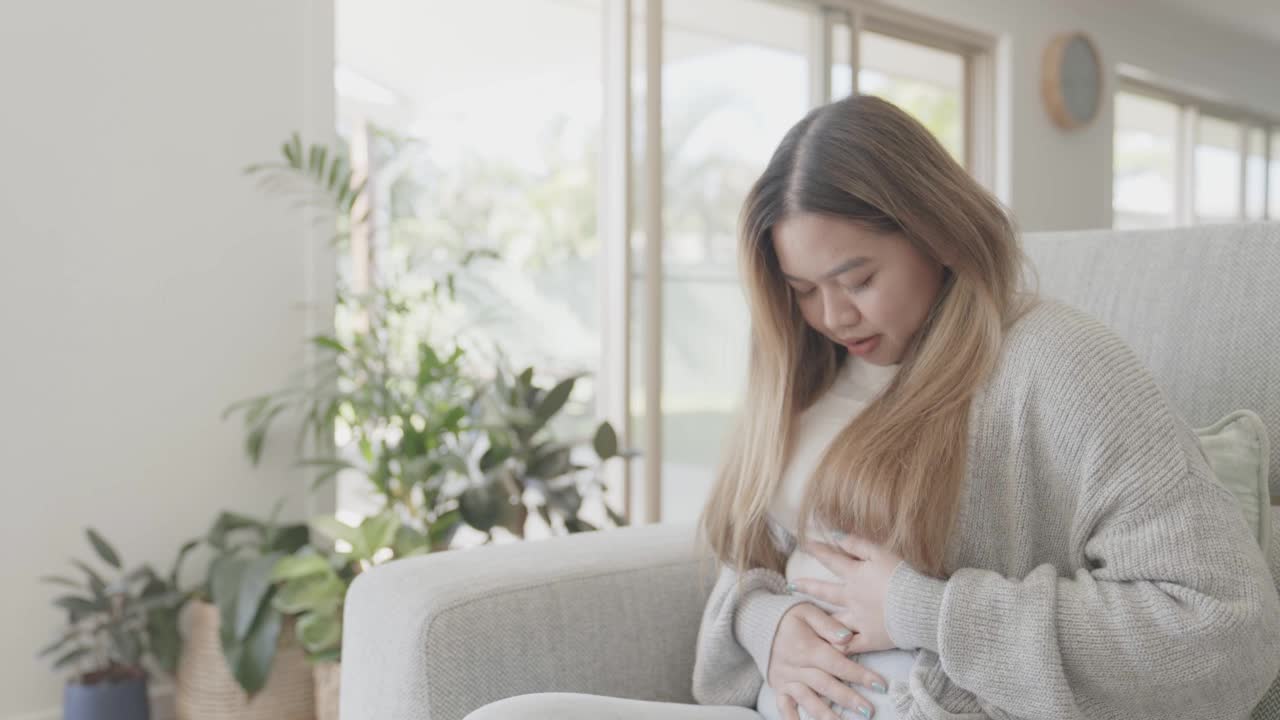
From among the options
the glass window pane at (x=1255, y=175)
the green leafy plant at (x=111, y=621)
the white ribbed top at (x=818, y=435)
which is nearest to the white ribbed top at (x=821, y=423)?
Result: the white ribbed top at (x=818, y=435)

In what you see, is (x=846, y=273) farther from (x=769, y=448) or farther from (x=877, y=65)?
(x=877, y=65)

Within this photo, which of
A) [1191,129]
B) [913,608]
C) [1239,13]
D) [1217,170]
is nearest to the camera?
[913,608]

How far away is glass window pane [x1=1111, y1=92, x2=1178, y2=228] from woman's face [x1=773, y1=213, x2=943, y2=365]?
4474 mm

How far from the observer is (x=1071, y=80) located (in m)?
4.72

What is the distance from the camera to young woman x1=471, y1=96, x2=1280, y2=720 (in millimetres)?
919

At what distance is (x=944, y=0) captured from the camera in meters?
4.05

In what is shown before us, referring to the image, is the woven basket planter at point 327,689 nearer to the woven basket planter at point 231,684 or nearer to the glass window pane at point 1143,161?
the woven basket planter at point 231,684

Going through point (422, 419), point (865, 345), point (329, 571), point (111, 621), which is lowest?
point (111, 621)

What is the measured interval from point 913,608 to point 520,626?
424 millimetres

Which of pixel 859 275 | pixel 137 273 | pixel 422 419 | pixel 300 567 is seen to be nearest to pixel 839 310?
pixel 859 275

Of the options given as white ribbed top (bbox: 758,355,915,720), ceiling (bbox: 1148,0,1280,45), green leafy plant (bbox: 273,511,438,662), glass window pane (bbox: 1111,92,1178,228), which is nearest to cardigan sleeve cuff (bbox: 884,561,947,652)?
white ribbed top (bbox: 758,355,915,720)

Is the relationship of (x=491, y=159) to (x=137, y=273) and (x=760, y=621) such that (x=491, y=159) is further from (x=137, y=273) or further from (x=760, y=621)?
(x=760, y=621)

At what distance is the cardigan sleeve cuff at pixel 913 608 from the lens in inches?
38.2

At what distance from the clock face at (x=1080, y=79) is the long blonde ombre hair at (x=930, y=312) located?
3961 millimetres
